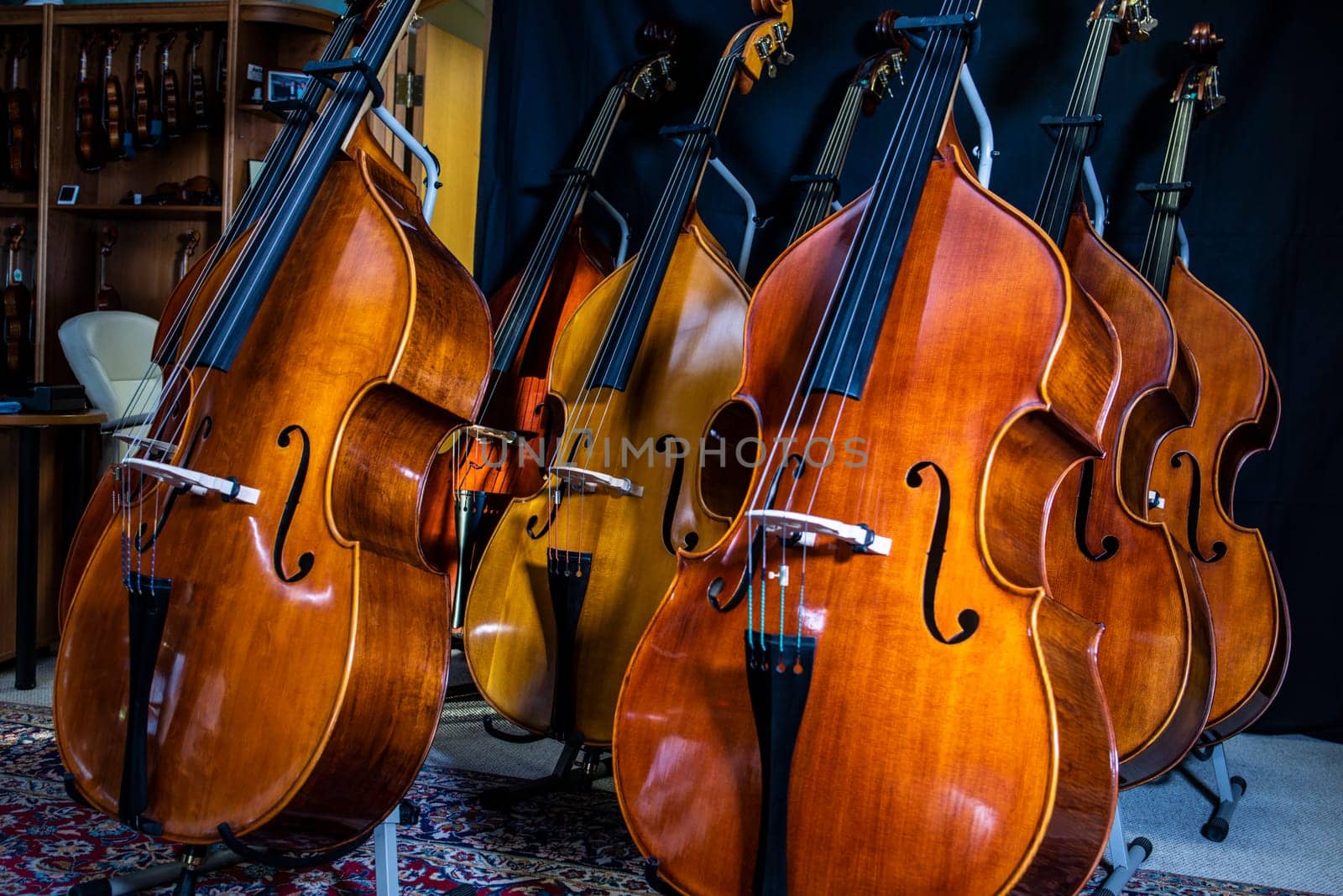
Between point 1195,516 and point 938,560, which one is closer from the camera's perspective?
point 938,560

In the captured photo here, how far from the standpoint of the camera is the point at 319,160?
5.79ft

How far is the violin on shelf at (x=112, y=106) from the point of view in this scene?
454 centimetres

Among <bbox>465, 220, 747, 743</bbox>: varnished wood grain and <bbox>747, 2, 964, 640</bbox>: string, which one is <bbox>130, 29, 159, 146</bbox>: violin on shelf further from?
<bbox>747, 2, 964, 640</bbox>: string

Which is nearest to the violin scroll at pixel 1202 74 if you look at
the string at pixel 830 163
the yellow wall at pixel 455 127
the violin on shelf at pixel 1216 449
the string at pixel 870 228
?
the violin on shelf at pixel 1216 449

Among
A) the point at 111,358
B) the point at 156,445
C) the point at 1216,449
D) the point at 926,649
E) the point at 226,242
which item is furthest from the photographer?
the point at 111,358

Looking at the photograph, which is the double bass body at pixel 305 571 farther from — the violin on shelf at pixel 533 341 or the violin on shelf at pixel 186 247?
the violin on shelf at pixel 186 247

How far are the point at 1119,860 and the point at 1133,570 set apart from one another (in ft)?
A: 1.71

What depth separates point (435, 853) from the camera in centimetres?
191

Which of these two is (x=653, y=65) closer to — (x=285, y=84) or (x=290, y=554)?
(x=290, y=554)

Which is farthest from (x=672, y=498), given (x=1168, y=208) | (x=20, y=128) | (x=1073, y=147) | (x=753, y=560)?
(x=20, y=128)

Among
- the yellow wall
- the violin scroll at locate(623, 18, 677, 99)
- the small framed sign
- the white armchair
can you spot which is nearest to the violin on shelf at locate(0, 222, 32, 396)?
the white armchair

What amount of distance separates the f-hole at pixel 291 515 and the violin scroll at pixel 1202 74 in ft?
6.82

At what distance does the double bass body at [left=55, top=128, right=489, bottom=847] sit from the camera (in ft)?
4.66

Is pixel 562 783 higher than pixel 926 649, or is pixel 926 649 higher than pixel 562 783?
pixel 926 649
